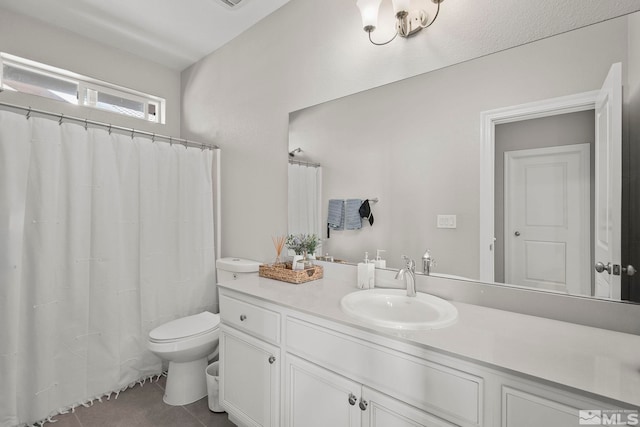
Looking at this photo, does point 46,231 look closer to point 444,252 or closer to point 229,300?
point 229,300

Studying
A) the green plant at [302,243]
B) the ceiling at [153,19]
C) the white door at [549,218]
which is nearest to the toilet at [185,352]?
the green plant at [302,243]

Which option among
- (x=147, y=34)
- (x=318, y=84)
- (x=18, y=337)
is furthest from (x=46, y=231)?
(x=318, y=84)

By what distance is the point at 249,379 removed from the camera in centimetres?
158

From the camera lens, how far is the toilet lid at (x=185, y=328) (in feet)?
6.39

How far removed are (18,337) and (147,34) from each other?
2.35 m

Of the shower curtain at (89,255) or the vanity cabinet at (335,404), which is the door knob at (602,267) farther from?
the shower curtain at (89,255)

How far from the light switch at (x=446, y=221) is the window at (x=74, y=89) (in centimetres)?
286

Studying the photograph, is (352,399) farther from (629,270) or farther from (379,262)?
(629,270)

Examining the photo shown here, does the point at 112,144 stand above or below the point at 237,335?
above

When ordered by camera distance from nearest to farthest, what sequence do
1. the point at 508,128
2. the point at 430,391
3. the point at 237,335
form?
the point at 430,391
the point at 508,128
the point at 237,335

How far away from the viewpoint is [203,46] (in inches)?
107

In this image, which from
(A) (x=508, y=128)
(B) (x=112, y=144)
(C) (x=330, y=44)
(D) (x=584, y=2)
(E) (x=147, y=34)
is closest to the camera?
(D) (x=584, y=2)

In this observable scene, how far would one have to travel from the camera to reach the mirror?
111cm

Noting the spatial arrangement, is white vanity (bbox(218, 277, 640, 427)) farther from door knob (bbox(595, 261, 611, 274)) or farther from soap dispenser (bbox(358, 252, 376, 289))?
door knob (bbox(595, 261, 611, 274))
